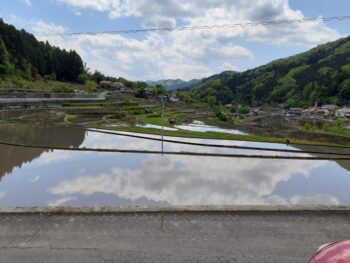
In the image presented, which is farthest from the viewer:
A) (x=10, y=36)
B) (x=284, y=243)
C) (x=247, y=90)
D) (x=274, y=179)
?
(x=247, y=90)

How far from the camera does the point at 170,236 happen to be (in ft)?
17.8

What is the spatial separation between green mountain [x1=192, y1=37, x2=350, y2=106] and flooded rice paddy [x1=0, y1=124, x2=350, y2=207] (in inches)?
3772

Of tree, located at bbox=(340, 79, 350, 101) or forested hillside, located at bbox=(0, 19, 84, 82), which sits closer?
forested hillside, located at bbox=(0, 19, 84, 82)

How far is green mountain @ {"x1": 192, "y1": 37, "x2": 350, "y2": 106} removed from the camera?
109 meters

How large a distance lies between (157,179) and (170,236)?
7688mm

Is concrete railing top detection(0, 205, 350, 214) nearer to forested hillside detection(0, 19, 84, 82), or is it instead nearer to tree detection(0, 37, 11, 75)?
forested hillside detection(0, 19, 84, 82)

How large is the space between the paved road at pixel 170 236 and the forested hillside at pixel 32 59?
209 feet

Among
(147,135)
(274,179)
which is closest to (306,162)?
(274,179)

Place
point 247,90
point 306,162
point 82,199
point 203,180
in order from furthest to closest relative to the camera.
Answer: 1. point 247,90
2. point 306,162
3. point 203,180
4. point 82,199

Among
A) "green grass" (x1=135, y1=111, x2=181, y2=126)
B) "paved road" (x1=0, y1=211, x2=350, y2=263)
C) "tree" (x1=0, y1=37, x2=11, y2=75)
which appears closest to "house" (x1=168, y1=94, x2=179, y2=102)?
"tree" (x1=0, y1=37, x2=11, y2=75)

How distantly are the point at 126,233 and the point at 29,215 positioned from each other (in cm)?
197

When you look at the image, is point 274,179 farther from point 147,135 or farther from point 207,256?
point 147,135

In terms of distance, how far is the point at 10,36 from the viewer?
74.0m

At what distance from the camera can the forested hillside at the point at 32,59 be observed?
67.8 meters
